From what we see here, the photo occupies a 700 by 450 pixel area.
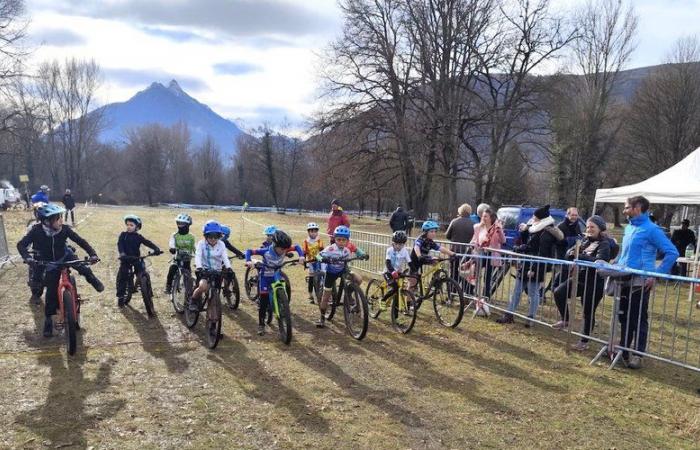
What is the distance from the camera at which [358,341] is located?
279 inches

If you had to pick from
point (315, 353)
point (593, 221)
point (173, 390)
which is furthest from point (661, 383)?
point (173, 390)

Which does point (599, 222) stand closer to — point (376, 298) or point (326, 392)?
point (376, 298)

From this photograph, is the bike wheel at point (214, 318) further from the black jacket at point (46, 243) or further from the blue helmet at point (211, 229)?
the black jacket at point (46, 243)

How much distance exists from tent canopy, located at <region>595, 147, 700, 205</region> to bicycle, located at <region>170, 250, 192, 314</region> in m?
11.5

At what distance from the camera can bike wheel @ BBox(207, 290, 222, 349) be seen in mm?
6477

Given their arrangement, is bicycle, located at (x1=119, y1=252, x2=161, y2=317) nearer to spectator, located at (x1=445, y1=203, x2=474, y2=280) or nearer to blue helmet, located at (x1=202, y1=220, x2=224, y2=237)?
blue helmet, located at (x1=202, y1=220, x2=224, y2=237)

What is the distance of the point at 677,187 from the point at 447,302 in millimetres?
8451

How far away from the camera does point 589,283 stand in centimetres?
684

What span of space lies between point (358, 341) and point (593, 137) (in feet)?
116

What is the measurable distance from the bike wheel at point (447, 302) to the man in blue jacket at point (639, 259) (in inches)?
95.0

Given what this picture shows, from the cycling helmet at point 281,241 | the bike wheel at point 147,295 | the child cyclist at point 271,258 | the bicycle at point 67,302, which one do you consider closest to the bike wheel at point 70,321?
the bicycle at point 67,302

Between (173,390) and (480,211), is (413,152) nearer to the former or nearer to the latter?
(480,211)

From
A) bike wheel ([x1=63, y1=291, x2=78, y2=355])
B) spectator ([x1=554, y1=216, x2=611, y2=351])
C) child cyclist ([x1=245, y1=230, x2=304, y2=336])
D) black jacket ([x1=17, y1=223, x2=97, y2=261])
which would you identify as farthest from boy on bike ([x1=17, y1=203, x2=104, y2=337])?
spectator ([x1=554, y1=216, x2=611, y2=351])

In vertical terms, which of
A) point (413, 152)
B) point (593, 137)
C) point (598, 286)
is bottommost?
point (598, 286)
